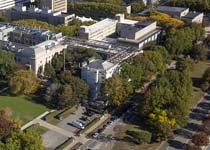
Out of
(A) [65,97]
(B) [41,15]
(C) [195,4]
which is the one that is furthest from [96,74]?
(C) [195,4]

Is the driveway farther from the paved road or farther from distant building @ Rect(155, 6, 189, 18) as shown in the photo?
distant building @ Rect(155, 6, 189, 18)

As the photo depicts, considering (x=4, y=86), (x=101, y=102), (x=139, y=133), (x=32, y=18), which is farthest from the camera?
(x=32, y=18)

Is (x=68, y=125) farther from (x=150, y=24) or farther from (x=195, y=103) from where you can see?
(x=150, y=24)

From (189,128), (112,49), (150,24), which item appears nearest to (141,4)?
(150,24)

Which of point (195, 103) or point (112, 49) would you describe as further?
point (112, 49)

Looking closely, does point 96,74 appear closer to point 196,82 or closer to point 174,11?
point 196,82

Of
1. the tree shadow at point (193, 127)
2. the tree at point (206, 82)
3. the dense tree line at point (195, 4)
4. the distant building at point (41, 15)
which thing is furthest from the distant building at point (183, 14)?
the tree shadow at point (193, 127)

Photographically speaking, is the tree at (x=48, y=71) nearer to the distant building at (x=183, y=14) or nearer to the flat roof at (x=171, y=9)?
the distant building at (x=183, y=14)
